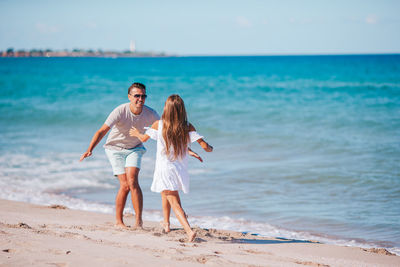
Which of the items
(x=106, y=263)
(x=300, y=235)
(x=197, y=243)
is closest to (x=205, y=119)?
(x=300, y=235)

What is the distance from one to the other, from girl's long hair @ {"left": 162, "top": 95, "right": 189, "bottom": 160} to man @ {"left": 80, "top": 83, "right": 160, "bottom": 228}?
71cm

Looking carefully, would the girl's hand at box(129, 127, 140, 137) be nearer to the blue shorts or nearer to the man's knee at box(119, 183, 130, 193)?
the blue shorts

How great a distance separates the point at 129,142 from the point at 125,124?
0.24 m

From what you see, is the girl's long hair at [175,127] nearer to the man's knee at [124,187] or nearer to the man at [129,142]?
the man at [129,142]

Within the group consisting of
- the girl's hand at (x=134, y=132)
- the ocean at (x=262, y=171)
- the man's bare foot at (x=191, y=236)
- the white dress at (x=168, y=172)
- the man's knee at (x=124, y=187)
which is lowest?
the ocean at (x=262, y=171)

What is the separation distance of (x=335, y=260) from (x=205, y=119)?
14308 mm

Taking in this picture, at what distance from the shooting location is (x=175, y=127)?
4914 mm

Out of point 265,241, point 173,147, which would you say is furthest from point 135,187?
point 265,241

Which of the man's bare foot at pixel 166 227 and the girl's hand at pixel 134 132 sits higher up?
the girl's hand at pixel 134 132

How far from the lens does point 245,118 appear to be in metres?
19.0

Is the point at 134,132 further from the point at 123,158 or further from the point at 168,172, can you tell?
the point at 168,172

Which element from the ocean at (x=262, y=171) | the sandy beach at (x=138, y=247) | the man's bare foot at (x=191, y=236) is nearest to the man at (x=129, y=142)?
the sandy beach at (x=138, y=247)

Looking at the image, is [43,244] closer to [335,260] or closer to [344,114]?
[335,260]

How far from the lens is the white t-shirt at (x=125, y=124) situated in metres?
5.51
